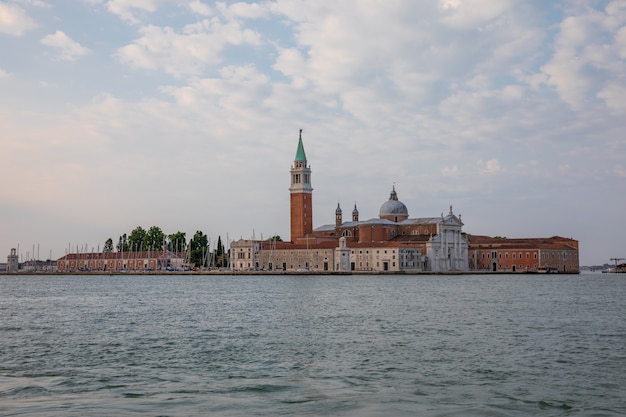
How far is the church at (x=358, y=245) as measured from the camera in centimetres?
9469

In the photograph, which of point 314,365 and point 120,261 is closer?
point 314,365

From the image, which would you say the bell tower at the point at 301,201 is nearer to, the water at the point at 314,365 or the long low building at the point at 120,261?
the long low building at the point at 120,261

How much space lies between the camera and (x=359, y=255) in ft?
314

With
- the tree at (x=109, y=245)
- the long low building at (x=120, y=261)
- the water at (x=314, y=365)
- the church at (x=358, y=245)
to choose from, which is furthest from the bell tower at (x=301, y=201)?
the water at (x=314, y=365)

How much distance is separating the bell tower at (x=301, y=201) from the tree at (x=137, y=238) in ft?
88.4

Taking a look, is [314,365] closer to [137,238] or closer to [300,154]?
[300,154]

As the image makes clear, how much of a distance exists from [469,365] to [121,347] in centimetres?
825

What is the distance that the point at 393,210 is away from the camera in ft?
347

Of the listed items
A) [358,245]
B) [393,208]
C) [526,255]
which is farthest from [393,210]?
[526,255]

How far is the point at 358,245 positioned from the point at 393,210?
11.9 metres

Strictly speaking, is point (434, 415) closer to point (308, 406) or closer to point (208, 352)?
point (308, 406)

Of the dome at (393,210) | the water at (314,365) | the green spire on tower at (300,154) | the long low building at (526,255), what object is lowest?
the water at (314,365)

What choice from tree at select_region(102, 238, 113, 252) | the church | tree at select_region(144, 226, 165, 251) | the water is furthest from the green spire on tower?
the water

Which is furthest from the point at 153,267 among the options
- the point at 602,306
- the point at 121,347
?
the point at 121,347
